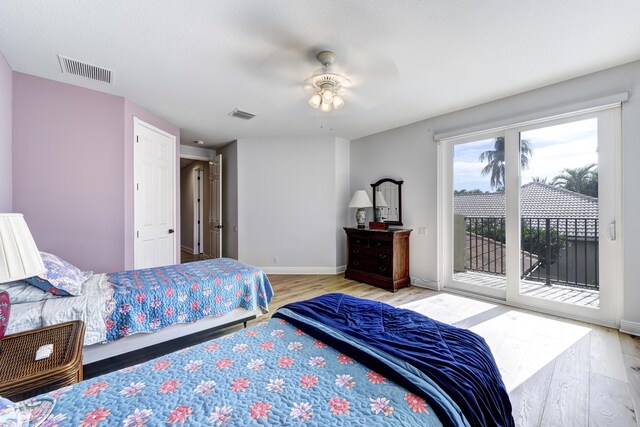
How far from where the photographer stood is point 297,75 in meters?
2.67

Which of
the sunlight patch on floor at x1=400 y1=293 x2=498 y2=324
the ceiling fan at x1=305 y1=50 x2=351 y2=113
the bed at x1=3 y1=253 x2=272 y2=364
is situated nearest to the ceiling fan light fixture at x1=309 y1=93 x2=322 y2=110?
the ceiling fan at x1=305 y1=50 x2=351 y2=113

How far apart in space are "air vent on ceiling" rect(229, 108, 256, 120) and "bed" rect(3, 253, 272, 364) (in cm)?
205

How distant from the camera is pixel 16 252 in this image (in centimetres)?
118

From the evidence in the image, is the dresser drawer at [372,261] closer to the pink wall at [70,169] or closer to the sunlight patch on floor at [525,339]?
the sunlight patch on floor at [525,339]

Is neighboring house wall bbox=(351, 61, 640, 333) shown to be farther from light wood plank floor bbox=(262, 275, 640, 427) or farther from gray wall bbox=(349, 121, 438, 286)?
light wood plank floor bbox=(262, 275, 640, 427)

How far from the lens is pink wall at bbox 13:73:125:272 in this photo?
105 inches

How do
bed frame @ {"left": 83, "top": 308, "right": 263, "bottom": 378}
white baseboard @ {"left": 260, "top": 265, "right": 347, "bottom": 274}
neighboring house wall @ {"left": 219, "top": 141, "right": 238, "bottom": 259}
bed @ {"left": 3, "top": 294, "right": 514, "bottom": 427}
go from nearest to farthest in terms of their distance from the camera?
bed @ {"left": 3, "top": 294, "right": 514, "bottom": 427} < bed frame @ {"left": 83, "top": 308, "right": 263, "bottom": 378} < white baseboard @ {"left": 260, "top": 265, "right": 347, "bottom": 274} < neighboring house wall @ {"left": 219, "top": 141, "right": 238, "bottom": 259}

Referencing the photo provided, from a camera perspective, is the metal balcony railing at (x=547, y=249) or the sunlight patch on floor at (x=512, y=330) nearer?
the sunlight patch on floor at (x=512, y=330)

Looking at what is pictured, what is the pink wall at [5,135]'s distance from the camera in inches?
93.4

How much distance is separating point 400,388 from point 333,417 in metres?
0.28

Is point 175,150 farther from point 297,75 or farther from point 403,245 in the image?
point 403,245

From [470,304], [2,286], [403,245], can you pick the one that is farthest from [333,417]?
[403,245]

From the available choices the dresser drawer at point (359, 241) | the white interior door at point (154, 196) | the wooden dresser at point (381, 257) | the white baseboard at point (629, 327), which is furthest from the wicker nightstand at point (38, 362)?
the white baseboard at point (629, 327)

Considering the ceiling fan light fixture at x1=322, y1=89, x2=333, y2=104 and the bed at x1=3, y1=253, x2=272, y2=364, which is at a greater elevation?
the ceiling fan light fixture at x1=322, y1=89, x2=333, y2=104
